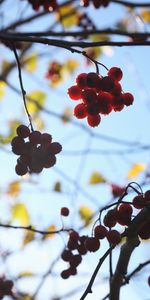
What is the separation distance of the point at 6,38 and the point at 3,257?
11.1 feet

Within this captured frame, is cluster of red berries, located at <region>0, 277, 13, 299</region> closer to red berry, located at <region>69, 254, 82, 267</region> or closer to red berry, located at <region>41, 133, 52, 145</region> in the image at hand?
red berry, located at <region>69, 254, 82, 267</region>

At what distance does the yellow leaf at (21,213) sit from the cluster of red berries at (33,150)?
3.20 meters

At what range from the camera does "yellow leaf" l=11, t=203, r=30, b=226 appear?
4.61 metres

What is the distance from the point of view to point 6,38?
132cm

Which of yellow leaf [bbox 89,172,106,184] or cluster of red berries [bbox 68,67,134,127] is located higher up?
yellow leaf [bbox 89,172,106,184]

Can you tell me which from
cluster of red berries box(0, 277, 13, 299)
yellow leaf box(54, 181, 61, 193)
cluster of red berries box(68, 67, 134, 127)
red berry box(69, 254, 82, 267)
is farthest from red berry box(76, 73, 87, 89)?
yellow leaf box(54, 181, 61, 193)

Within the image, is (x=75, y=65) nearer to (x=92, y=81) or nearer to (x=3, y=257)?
(x=3, y=257)

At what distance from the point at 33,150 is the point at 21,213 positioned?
10.8 feet

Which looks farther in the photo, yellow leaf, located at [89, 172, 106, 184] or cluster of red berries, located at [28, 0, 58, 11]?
yellow leaf, located at [89, 172, 106, 184]

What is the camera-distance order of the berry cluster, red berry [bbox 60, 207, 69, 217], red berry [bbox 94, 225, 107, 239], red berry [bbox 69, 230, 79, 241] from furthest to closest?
red berry [bbox 60, 207, 69, 217]
red berry [bbox 69, 230, 79, 241]
red berry [bbox 94, 225, 107, 239]
the berry cluster

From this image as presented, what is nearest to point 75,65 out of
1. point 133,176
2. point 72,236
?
point 133,176

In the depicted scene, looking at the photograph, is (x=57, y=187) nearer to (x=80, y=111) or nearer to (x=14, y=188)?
(x=14, y=188)

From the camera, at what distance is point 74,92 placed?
1486mm

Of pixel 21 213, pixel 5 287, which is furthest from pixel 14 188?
pixel 5 287
